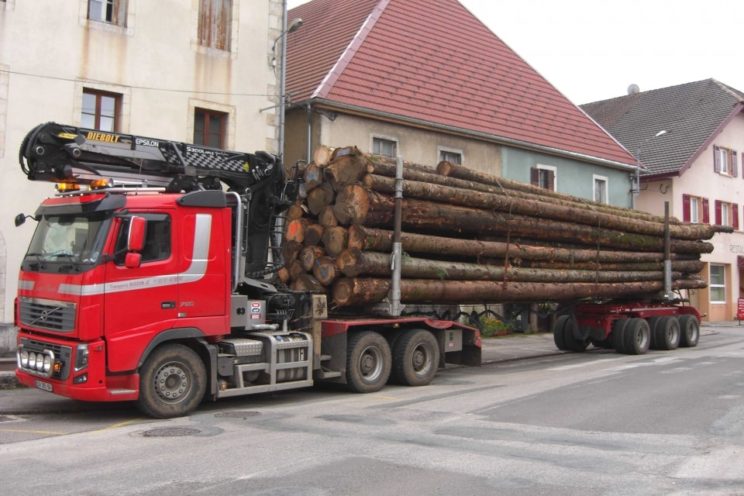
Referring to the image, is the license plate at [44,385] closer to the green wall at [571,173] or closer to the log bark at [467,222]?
the log bark at [467,222]

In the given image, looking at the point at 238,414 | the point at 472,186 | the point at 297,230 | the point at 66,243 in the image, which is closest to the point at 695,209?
the point at 472,186

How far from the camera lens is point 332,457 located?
684 centimetres

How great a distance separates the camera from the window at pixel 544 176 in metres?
25.2

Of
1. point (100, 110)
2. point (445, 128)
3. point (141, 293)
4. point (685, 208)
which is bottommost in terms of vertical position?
point (141, 293)

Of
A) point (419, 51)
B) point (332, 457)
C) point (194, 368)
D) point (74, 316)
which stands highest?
point (419, 51)

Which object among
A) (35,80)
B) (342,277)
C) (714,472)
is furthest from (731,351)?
(35,80)

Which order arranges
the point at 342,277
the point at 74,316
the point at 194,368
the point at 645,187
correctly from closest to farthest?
the point at 74,316 → the point at 194,368 → the point at 342,277 → the point at 645,187

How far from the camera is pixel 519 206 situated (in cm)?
1412

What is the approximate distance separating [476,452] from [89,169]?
5.81m

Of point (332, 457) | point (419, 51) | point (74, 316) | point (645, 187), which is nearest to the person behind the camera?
point (332, 457)

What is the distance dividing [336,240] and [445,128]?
1145 centimetres

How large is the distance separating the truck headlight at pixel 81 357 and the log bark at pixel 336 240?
4342mm

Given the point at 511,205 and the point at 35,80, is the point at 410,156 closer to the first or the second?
the point at 511,205

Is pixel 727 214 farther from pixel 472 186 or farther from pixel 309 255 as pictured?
pixel 309 255
